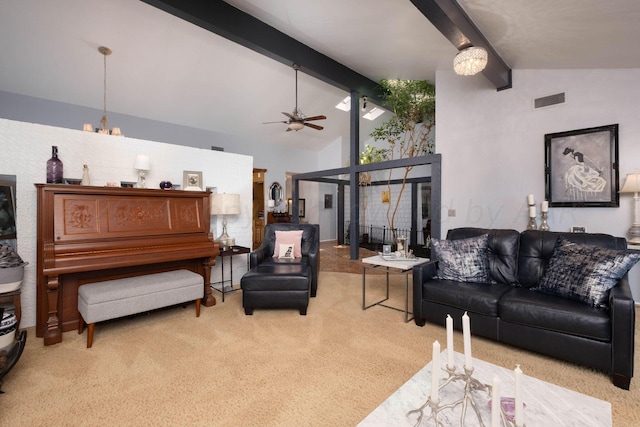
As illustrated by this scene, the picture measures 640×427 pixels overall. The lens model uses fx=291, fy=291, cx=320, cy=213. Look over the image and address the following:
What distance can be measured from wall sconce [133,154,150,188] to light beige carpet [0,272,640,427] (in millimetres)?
1478

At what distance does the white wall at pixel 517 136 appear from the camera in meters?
3.37

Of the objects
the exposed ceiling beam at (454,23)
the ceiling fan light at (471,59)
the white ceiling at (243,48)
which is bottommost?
the ceiling fan light at (471,59)

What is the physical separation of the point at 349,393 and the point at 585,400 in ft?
3.81

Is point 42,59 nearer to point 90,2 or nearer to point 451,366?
point 90,2

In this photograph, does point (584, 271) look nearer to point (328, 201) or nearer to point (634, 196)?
point (634, 196)

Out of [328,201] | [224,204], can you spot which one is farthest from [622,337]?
[328,201]

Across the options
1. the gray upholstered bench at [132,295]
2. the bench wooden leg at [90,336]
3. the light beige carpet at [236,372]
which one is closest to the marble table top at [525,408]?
the light beige carpet at [236,372]

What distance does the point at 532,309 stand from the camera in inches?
86.3

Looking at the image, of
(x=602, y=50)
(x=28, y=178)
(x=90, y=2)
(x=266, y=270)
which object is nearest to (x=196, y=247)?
(x=266, y=270)

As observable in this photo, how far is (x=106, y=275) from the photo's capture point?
2982mm

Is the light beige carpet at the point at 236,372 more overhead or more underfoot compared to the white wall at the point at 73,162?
more underfoot

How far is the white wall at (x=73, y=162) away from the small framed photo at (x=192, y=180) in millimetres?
60

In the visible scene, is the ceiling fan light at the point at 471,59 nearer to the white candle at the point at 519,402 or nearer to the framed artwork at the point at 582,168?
the framed artwork at the point at 582,168

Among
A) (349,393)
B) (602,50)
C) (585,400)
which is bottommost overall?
(349,393)
